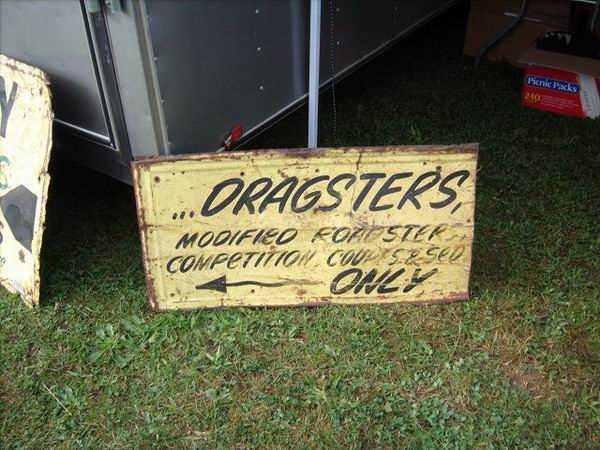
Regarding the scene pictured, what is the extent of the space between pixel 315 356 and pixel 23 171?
141cm

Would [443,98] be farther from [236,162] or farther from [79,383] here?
[79,383]

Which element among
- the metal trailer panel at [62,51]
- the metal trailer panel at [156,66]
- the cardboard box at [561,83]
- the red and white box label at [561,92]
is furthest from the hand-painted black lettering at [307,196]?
the red and white box label at [561,92]

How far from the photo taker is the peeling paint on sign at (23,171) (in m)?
2.45

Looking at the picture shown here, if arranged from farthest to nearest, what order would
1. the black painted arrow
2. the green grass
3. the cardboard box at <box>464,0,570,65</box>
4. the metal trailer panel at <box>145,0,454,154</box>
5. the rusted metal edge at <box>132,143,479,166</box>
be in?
the cardboard box at <box>464,0,570,65</box> → the black painted arrow → the rusted metal edge at <box>132,143,479,166</box> → the metal trailer panel at <box>145,0,454,154</box> → the green grass

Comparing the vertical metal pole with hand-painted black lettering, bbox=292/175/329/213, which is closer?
hand-painted black lettering, bbox=292/175/329/213

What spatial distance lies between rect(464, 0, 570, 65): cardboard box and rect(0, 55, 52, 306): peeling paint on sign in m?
3.31

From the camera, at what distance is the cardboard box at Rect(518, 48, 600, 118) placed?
150 inches

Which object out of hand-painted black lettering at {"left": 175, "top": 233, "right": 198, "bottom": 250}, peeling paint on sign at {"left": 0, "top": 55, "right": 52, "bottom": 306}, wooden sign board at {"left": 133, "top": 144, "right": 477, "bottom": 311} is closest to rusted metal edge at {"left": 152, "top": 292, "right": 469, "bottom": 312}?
wooden sign board at {"left": 133, "top": 144, "right": 477, "bottom": 311}

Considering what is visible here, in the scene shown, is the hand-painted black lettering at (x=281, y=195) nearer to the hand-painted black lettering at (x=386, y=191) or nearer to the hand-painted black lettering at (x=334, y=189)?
the hand-painted black lettering at (x=334, y=189)

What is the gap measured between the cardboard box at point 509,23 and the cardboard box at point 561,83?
17.8 inches

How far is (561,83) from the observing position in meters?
3.93

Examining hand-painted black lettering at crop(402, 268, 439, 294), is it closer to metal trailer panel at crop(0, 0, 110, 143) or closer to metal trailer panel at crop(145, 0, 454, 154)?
metal trailer panel at crop(145, 0, 454, 154)

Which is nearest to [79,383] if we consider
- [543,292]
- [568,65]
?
[543,292]

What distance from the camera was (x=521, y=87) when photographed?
14.1 ft
